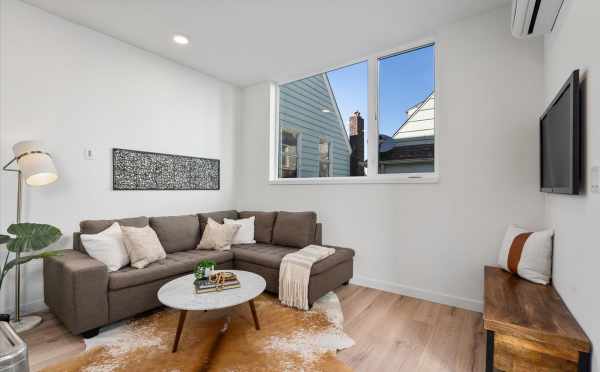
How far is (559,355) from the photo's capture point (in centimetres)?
134

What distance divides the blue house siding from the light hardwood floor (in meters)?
1.74

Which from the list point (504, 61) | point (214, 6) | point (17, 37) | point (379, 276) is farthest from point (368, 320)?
point (17, 37)

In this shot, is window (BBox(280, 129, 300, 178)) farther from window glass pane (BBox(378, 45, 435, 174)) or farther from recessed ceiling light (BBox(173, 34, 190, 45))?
recessed ceiling light (BBox(173, 34, 190, 45))

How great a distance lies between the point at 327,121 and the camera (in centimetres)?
402

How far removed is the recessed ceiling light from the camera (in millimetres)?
3099

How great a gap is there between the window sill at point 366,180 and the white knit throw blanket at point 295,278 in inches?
41.6

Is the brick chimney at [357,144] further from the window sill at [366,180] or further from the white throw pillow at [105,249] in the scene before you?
the white throw pillow at [105,249]

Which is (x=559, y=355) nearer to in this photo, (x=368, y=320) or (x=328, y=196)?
(x=368, y=320)

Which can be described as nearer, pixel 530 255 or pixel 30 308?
pixel 530 255

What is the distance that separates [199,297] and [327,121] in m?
2.85

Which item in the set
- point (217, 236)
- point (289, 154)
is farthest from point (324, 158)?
point (217, 236)

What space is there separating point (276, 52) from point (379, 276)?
2944mm

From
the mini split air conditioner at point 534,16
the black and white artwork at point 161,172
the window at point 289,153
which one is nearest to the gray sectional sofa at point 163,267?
the black and white artwork at point 161,172

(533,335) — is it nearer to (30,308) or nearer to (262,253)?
(262,253)
